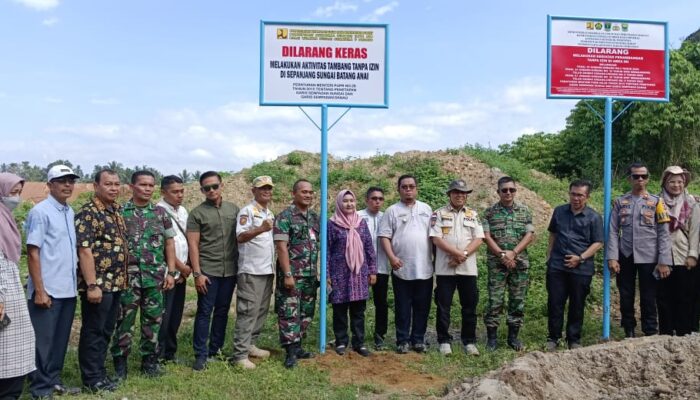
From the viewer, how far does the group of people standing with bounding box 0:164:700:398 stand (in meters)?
4.46

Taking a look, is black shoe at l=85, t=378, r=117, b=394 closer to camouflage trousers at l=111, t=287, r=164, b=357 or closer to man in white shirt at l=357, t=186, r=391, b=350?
camouflage trousers at l=111, t=287, r=164, b=357

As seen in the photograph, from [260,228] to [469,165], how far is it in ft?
31.5

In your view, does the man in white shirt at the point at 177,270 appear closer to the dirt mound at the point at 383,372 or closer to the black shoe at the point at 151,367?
the black shoe at the point at 151,367

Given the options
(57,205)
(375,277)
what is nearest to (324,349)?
(375,277)

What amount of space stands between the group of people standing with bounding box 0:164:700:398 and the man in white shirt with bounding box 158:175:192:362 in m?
0.02

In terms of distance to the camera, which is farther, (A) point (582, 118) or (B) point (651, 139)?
(A) point (582, 118)

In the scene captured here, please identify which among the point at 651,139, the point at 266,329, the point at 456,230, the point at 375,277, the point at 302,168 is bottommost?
the point at 266,329

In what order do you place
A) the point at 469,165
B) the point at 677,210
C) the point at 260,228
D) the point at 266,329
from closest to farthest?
the point at 260,228
the point at 677,210
the point at 266,329
the point at 469,165

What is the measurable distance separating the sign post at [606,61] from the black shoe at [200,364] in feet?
13.4

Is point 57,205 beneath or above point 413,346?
above

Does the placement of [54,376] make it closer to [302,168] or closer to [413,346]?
[413,346]

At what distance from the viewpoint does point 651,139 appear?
66.2ft

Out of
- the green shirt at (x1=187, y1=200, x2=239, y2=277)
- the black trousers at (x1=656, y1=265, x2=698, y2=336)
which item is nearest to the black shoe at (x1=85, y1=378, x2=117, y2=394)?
the green shirt at (x1=187, y1=200, x2=239, y2=277)

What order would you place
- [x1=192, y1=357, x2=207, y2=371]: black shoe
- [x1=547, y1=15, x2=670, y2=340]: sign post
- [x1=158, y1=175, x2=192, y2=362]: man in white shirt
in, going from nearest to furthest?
[x1=192, y1=357, x2=207, y2=371]: black shoe, [x1=158, y1=175, x2=192, y2=362]: man in white shirt, [x1=547, y1=15, x2=670, y2=340]: sign post
